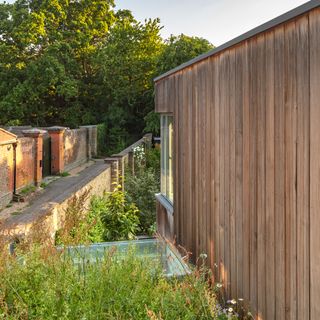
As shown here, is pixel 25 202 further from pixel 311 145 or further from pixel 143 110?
pixel 143 110

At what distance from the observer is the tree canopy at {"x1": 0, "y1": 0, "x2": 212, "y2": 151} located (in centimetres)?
2592

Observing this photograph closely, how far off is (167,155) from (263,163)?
12.5ft

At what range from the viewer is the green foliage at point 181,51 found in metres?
23.3

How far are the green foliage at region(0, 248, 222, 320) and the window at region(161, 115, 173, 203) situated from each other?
113 inches

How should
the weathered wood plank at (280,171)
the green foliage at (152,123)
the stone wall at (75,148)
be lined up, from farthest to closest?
the green foliage at (152,123) < the stone wall at (75,148) < the weathered wood plank at (280,171)

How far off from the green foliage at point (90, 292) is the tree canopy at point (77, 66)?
71.8ft

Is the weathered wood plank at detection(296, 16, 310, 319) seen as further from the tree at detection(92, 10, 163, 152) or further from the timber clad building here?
the tree at detection(92, 10, 163, 152)

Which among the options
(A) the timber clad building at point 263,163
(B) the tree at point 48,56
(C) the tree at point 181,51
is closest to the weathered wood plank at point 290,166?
(A) the timber clad building at point 263,163

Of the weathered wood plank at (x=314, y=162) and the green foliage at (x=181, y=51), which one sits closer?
the weathered wood plank at (x=314, y=162)

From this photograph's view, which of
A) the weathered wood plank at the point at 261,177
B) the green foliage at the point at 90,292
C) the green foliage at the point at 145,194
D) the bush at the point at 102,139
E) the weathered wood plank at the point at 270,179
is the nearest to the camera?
the weathered wood plank at the point at 270,179

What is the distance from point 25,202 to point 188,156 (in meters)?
9.47

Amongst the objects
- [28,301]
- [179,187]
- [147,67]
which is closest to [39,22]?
[147,67]

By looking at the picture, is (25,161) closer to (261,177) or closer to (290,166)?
(261,177)

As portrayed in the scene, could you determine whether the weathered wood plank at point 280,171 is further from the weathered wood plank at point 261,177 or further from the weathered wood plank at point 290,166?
the weathered wood plank at point 261,177
